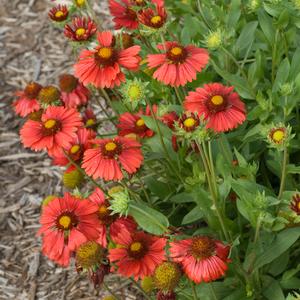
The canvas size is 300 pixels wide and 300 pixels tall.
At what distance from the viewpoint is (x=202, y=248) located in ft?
5.04

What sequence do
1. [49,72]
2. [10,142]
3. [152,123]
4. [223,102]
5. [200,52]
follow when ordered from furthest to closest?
[49,72], [10,142], [152,123], [200,52], [223,102]

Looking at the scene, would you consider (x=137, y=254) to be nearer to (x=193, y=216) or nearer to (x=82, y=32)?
(x=193, y=216)

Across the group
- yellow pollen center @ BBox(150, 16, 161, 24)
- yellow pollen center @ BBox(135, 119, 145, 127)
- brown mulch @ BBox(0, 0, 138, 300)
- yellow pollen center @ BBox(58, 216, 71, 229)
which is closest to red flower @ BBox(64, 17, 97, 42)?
yellow pollen center @ BBox(150, 16, 161, 24)

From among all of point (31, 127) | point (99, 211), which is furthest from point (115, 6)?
point (99, 211)

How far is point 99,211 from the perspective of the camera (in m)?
1.79

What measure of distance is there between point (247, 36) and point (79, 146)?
2.46 ft

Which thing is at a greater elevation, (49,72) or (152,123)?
(152,123)

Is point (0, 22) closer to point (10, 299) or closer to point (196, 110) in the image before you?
point (10, 299)

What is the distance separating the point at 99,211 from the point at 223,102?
474 millimetres

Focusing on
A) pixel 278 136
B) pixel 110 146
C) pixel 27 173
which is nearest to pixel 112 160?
pixel 110 146

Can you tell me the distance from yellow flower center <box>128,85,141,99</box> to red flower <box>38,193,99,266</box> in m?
0.33

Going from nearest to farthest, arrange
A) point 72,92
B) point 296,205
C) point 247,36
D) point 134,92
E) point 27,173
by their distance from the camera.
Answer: point 296,205, point 134,92, point 247,36, point 72,92, point 27,173

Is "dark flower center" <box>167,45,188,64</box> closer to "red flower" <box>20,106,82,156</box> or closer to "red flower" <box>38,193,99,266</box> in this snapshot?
"red flower" <box>20,106,82,156</box>

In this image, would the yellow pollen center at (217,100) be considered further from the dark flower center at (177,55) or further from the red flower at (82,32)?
the red flower at (82,32)
